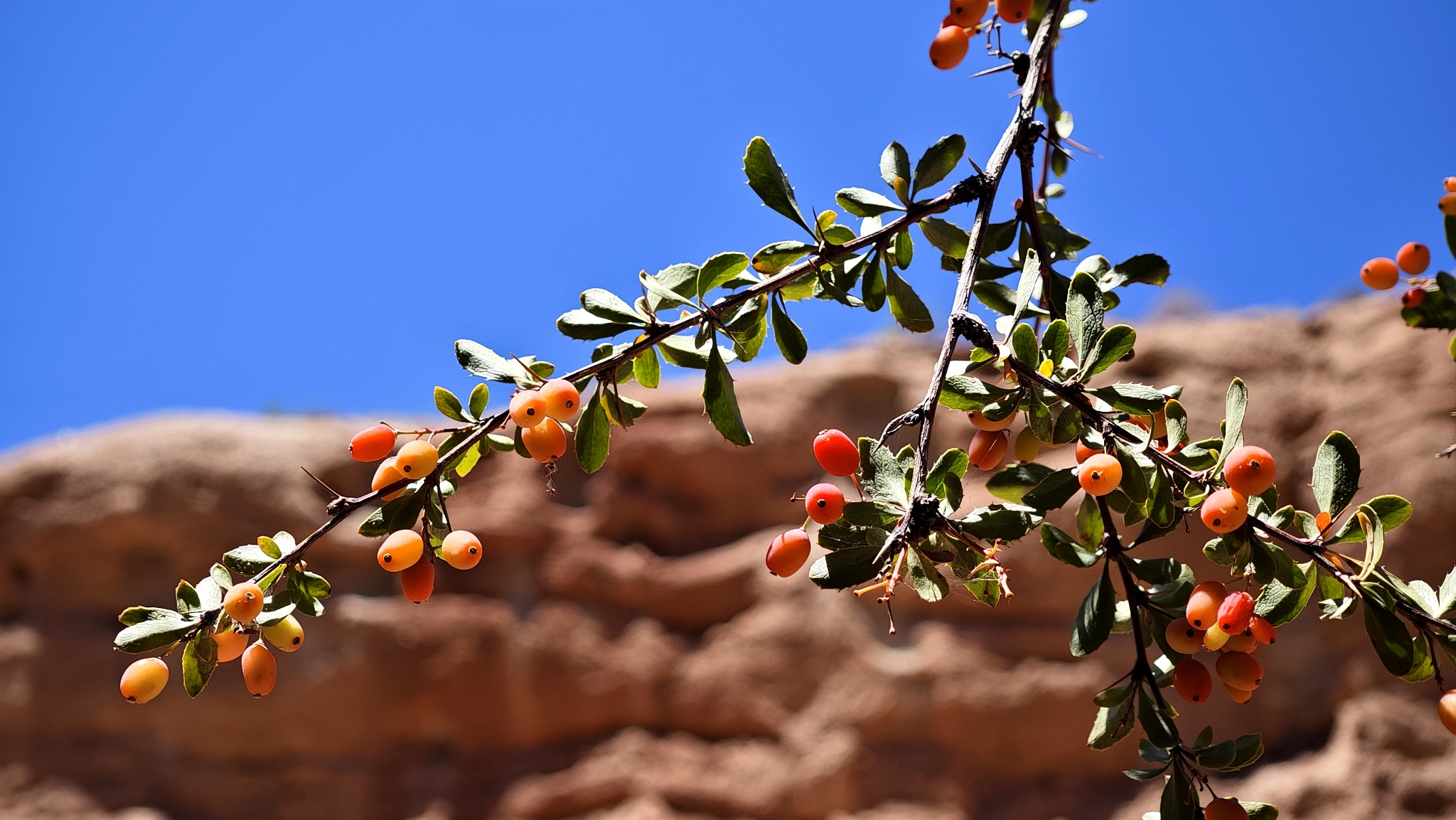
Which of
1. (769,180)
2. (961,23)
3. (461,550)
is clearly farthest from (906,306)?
(461,550)

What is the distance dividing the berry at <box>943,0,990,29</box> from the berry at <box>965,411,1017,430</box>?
51 cm

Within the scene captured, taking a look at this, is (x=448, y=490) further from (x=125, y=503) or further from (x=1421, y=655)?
(x=125, y=503)

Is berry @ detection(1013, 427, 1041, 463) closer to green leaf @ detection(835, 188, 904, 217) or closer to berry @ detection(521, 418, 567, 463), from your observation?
green leaf @ detection(835, 188, 904, 217)

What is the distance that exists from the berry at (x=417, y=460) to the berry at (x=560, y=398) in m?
0.12

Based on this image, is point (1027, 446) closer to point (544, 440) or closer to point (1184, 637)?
point (1184, 637)

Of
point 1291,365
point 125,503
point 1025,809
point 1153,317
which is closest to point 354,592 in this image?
point 125,503

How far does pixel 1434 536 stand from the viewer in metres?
4.70

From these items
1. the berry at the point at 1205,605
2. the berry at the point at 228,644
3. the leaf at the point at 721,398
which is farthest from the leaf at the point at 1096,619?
the berry at the point at 228,644

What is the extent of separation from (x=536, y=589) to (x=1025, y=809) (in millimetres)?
2569

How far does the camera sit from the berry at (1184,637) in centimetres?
104

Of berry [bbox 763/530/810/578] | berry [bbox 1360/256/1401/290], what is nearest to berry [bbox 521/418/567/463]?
berry [bbox 763/530/810/578]

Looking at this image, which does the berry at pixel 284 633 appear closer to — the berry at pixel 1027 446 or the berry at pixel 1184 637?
the berry at pixel 1027 446

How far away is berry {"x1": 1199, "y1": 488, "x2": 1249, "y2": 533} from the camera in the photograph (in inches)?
36.2

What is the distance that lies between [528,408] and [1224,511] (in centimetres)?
66
